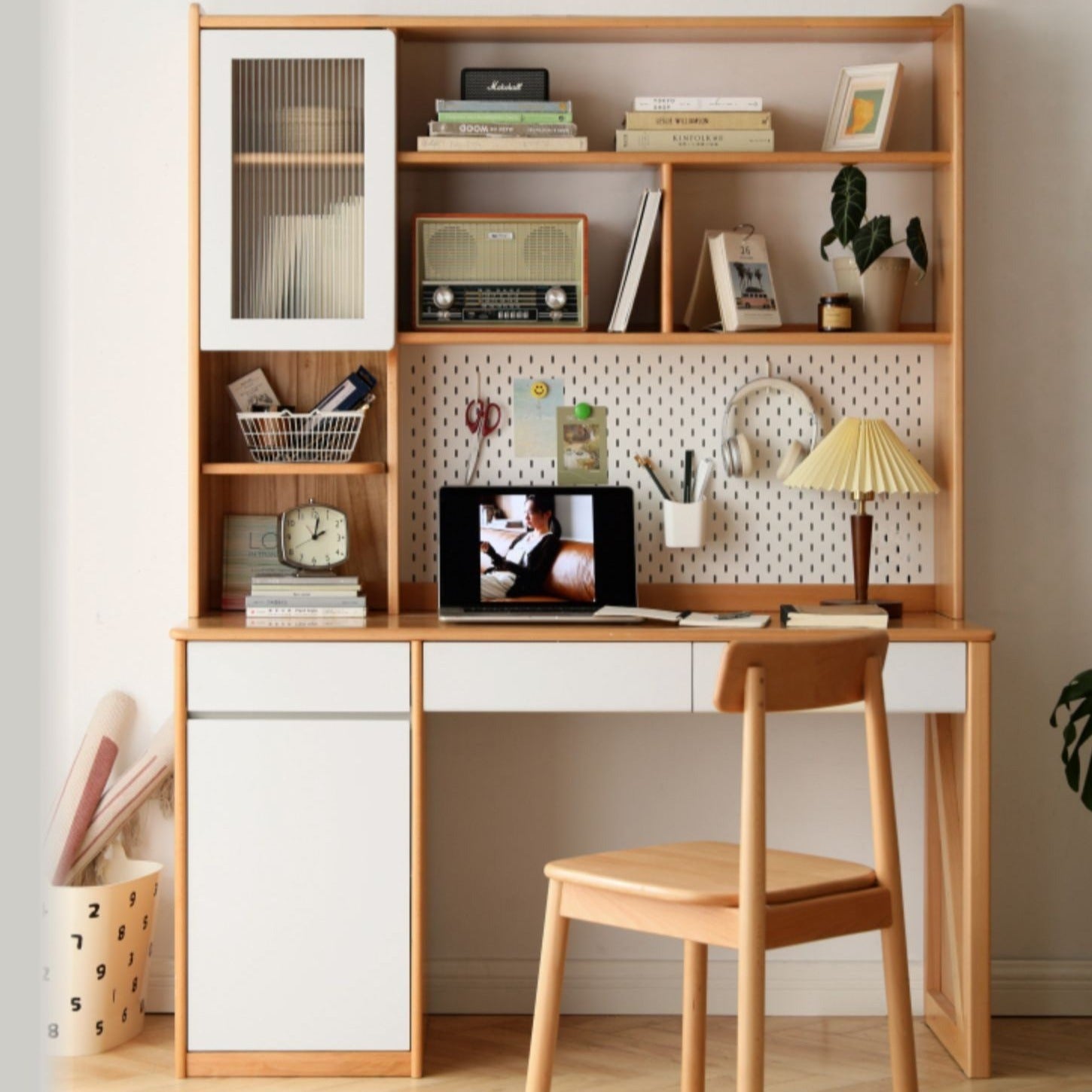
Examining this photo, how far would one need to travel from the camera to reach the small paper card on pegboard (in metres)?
2.52

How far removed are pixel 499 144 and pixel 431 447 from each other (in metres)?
0.61

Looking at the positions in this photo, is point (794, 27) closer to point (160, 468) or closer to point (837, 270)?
point (837, 270)

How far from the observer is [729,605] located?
2797 millimetres

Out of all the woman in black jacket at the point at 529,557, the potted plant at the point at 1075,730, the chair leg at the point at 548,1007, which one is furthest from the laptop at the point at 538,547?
the chair leg at the point at 548,1007

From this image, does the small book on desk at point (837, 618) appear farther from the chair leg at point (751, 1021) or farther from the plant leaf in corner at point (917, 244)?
the chair leg at point (751, 1021)

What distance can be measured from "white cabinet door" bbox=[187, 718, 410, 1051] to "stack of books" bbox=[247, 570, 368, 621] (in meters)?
0.21

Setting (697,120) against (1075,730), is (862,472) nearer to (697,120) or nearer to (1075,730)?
(1075,730)

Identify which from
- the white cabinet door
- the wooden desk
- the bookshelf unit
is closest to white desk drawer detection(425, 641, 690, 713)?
the wooden desk

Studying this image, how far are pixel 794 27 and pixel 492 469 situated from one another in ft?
3.38

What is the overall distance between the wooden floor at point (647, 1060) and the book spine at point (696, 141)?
168 centimetres

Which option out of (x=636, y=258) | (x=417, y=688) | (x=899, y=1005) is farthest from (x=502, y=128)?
(x=899, y=1005)

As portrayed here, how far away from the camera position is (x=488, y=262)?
2.64 m

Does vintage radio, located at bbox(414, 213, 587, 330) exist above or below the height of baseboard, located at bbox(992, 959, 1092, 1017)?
above

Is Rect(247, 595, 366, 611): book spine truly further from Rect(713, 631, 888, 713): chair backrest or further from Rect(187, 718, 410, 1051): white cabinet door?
Rect(713, 631, 888, 713): chair backrest
